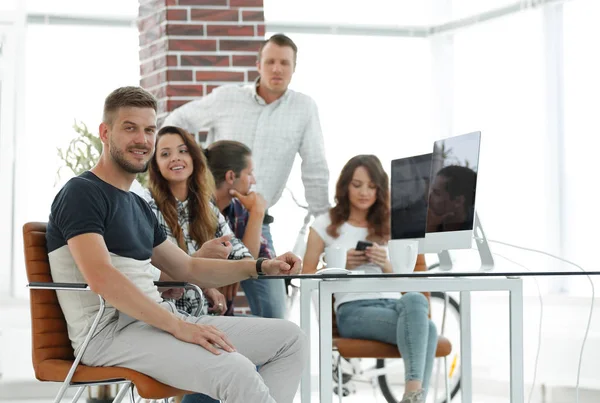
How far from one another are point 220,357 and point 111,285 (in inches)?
12.5

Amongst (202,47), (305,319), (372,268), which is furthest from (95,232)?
(202,47)

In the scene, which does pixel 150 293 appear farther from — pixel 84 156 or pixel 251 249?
pixel 84 156

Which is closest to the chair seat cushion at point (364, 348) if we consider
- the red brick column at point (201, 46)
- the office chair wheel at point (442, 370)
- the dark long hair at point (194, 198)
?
the dark long hair at point (194, 198)

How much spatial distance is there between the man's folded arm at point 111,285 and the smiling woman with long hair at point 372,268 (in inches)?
41.1

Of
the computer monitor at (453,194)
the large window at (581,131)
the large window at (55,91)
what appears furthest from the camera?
the large window at (55,91)

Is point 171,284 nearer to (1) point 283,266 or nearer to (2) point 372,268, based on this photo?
(1) point 283,266

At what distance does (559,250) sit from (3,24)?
3451mm

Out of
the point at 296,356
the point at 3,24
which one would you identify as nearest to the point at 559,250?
the point at 296,356

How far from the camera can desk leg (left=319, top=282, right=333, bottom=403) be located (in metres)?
2.54

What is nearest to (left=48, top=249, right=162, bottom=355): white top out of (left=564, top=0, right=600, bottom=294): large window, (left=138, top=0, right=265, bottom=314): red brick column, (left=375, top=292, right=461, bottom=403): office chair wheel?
(left=138, top=0, right=265, bottom=314): red brick column

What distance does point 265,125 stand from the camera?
402 centimetres

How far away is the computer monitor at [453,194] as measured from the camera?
9.55 ft

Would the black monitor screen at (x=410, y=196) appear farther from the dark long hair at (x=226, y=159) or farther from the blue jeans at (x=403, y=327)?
the dark long hair at (x=226, y=159)

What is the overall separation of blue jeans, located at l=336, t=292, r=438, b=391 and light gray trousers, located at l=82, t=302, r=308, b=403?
0.77m
